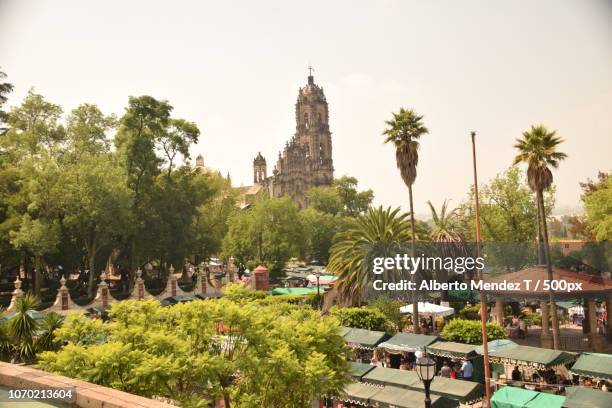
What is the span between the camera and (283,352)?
Result: 541 inches

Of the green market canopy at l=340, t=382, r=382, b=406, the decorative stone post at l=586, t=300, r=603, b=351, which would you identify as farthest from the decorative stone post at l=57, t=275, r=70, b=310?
the decorative stone post at l=586, t=300, r=603, b=351

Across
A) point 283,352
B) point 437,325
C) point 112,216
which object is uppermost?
point 112,216

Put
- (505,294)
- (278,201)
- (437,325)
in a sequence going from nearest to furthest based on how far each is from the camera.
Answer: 1. (505,294)
2. (437,325)
3. (278,201)

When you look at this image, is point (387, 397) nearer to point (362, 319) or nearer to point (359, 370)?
point (359, 370)

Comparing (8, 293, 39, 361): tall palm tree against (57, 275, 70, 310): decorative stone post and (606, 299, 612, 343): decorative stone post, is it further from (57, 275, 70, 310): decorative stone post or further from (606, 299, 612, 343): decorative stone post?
(606, 299, 612, 343): decorative stone post

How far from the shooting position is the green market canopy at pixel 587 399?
14758 mm

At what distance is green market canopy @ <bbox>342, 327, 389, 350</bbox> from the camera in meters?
23.1

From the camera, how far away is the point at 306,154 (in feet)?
427

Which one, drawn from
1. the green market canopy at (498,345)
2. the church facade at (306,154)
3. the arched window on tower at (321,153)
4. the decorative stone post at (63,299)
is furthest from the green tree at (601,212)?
the arched window on tower at (321,153)

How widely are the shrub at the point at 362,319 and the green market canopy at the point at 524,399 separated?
37.4ft

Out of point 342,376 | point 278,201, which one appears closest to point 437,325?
point 342,376

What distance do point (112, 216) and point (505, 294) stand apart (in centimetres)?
2760

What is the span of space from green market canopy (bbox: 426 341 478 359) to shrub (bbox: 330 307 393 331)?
604cm

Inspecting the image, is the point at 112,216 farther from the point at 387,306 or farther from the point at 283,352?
the point at 283,352
